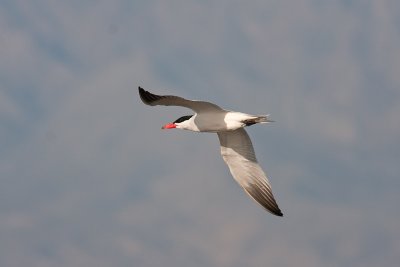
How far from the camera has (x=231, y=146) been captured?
27734mm

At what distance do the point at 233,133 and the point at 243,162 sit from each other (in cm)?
131

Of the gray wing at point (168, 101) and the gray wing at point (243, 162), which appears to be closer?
the gray wing at point (168, 101)

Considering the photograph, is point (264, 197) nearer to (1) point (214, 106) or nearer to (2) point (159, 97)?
(1) point (214, 106)

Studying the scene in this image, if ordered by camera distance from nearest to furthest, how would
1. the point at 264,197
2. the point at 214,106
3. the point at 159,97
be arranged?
the point at 159,97, the point at 214,106, the point at 264,197

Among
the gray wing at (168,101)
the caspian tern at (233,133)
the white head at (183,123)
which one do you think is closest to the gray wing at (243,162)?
the caspian tern at (233,133)

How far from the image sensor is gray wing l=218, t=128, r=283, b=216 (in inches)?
1065

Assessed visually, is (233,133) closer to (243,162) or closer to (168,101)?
(243,162)

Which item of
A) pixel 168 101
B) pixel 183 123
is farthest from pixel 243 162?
pixel 168 101

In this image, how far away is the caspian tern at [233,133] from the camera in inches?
933

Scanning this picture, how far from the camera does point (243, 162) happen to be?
27656 mm

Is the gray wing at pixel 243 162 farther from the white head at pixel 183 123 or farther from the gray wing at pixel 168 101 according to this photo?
the gray wing at pixel 168 101

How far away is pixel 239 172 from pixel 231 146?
3.51 feet

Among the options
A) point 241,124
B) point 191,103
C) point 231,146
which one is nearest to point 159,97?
point 191,103

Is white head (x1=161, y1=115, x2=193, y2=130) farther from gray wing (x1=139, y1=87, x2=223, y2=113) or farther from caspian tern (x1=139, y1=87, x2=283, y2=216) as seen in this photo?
gray wing (x1=139, y1=87, x2=223, y2=113)
